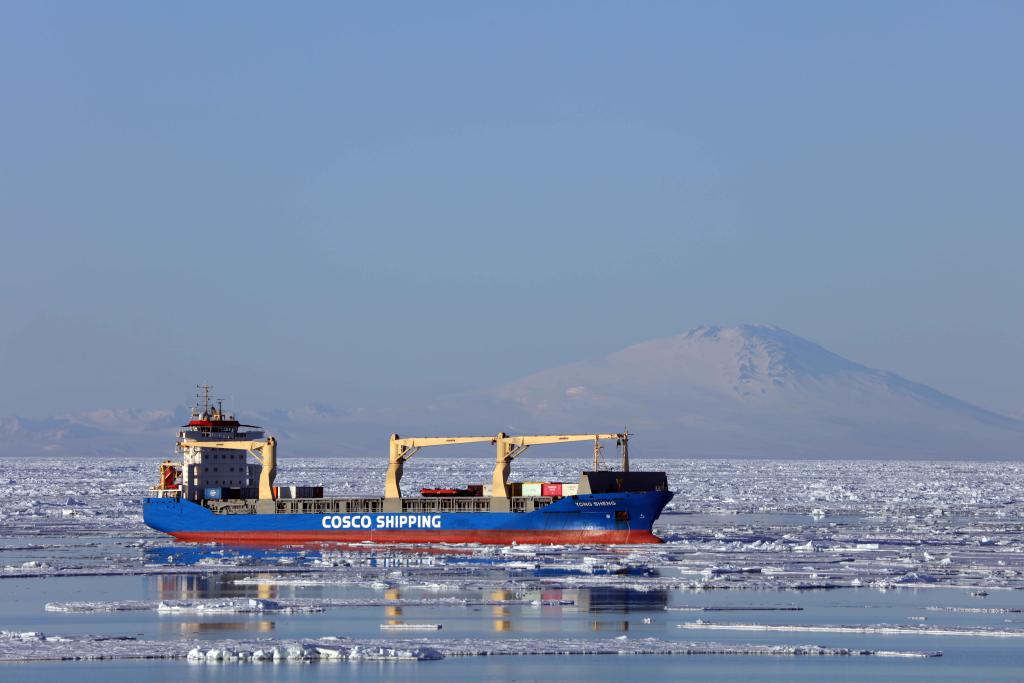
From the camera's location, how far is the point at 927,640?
29984 mm

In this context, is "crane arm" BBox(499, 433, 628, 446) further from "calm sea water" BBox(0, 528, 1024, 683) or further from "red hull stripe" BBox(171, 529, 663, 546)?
"calm sea water" BBox(0, 528, 1024, 683)

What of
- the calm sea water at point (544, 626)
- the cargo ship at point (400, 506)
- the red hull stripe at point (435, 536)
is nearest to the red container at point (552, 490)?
the cargo ship at point (400, 506)

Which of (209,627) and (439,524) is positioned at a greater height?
(439,524)

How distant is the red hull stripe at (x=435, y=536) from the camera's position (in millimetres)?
54844

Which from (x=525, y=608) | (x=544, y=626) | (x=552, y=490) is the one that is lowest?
(x=544, y=626)

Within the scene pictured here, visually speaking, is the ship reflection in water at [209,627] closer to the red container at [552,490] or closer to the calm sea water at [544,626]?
the calm sea water at [544,626]

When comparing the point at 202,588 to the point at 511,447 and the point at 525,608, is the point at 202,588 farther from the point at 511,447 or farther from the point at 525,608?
the point at 511,447

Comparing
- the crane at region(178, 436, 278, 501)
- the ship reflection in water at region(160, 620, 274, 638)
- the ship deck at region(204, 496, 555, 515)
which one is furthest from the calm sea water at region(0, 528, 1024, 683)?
the crane at region(178, 436, 278, 501)

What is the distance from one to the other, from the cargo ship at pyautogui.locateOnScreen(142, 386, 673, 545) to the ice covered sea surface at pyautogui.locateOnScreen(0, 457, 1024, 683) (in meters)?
1.70

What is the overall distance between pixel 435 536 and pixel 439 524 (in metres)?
0.44

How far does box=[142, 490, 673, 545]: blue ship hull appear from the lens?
5478cm

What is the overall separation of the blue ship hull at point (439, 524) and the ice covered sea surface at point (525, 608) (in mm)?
1385

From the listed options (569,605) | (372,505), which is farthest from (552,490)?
(569,605)

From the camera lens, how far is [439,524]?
57.1 meters
